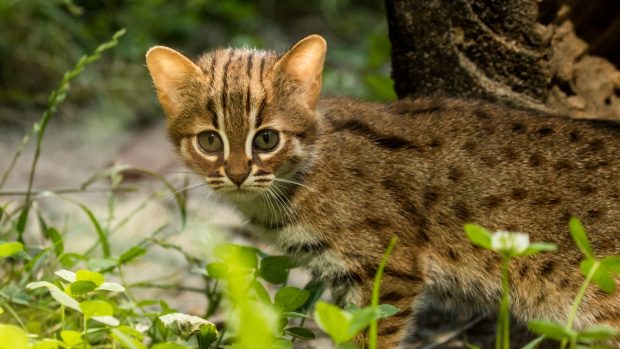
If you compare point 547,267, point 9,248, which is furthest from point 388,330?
point 9,248

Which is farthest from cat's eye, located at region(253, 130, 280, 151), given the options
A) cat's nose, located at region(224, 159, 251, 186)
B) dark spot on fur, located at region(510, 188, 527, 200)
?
dark spot on fur, located at region(510, 188, 527, 200)

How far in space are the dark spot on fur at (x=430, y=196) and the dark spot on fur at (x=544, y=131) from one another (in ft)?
1.85

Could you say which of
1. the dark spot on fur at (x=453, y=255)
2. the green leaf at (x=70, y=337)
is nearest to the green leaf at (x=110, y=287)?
the green leaf at (x=70, y=337)

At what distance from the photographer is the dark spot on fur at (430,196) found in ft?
14.4

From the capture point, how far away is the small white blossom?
3.83 meters

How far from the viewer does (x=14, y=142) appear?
779cm

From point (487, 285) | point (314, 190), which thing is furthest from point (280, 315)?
point (487, 285)

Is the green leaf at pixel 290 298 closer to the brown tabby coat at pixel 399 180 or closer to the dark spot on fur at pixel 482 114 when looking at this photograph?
the brown tabby coat at pixel 399 180

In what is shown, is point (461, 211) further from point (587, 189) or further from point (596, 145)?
point (596, 145)

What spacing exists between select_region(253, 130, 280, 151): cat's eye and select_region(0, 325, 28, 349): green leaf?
4.65 feet

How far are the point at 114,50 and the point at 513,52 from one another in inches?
199

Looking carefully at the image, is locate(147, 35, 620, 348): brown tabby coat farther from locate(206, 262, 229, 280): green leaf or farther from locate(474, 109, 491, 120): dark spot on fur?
locate(206, 262, 229, 280): green leaf

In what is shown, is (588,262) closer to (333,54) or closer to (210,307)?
(210,307)

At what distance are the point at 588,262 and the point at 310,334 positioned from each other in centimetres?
126
